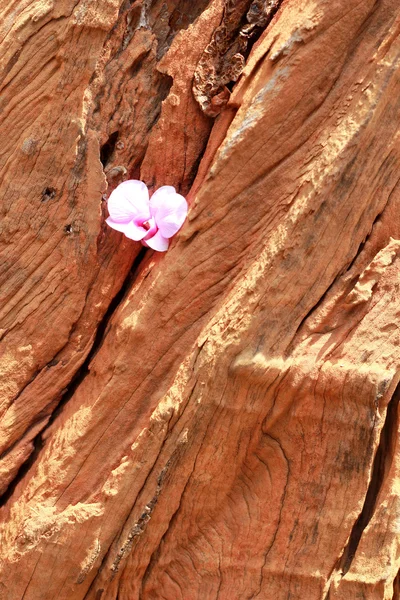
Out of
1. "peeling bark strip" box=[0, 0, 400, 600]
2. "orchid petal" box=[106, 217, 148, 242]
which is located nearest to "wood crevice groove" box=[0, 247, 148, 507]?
"peeling bark strip" box=[0, 0, 400, 600]

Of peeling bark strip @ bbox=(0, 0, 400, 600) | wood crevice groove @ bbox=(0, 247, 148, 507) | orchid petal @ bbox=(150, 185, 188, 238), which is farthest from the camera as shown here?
wood crevice groove @ bbox=(0, 247, 148, 507)

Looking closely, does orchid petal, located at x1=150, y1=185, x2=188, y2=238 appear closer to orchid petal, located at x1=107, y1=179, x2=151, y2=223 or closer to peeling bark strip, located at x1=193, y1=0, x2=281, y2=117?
orchid petal, located at x1=107, y1=179, x2=151, y2=223

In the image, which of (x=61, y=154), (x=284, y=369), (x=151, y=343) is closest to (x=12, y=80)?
(x=61, y=154)

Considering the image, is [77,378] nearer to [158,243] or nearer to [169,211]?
[158,243]

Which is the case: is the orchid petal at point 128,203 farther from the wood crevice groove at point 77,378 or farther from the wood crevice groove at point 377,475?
the wood crevice groove at point 377,475

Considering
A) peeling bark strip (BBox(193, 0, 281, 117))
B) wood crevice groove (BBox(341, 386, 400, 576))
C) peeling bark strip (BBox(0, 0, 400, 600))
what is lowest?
wood crevice groove (BBox(341, 386, 400, 576))

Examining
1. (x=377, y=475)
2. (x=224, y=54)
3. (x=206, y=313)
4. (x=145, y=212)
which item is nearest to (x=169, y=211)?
(x=145, y=212)

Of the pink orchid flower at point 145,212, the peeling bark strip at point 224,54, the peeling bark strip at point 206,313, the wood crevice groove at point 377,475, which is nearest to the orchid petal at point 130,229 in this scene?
the pink orchid flower at point 145,212

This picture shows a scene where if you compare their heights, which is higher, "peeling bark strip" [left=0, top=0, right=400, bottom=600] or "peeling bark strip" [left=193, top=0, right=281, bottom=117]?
"peeling bark strip" [left=193, top=0, right=281, bottom=117]

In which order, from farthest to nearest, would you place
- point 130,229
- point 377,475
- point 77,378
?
point 77,378 < point 130,229 < point 377,475
